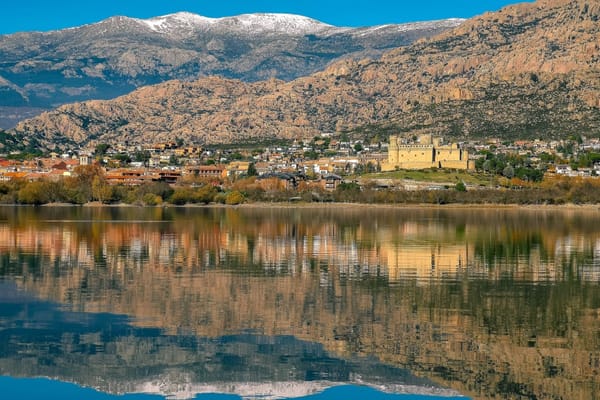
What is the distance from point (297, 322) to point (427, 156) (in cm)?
14436

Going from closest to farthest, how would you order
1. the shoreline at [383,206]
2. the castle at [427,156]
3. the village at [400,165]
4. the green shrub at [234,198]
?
the shoreline at [383,206], the green shrub at [234,198], the village at [400,165], the castle at [427,156]

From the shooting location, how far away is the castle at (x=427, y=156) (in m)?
171

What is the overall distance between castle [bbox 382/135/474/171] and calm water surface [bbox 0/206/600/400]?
116 metres

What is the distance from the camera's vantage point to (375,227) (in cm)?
7831

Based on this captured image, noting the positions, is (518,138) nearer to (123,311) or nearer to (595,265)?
(595,265)

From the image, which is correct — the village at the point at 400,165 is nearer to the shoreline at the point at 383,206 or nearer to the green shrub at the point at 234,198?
the shoreline at the point at 383,206

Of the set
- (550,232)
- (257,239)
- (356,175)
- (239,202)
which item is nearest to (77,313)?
(257,239)

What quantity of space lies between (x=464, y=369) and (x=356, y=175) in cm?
14489

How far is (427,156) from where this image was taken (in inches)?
6826

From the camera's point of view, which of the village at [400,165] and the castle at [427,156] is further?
the castle at [427,156]

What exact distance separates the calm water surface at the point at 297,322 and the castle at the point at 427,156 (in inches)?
4567

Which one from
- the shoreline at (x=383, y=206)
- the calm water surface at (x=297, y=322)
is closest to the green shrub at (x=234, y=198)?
the shoreline at (x=383, y=206)

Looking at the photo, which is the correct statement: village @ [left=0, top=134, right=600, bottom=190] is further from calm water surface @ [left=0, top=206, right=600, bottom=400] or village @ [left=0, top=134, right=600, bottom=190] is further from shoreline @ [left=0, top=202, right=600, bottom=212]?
calm water surface @ [left=0, top=206, right=600, bottom=400]

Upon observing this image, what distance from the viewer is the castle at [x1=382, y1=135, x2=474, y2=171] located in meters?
171
